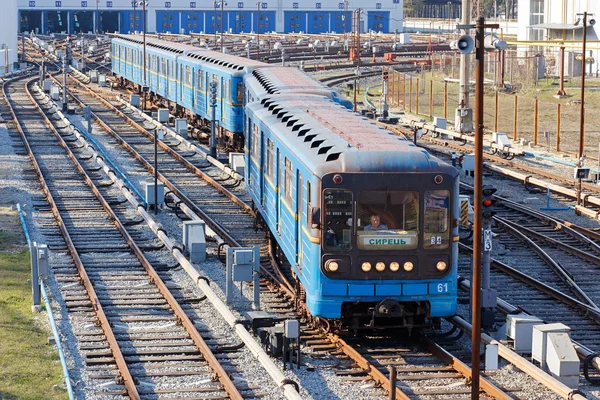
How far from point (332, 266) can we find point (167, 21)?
11107cm

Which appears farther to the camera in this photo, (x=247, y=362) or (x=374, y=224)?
(x=247, y=362)

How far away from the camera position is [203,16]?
124938mm

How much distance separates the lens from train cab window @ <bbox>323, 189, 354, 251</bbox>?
14.9 m

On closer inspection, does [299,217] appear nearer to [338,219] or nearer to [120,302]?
[338,219]

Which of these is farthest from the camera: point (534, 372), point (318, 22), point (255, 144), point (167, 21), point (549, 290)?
point (318, 22)

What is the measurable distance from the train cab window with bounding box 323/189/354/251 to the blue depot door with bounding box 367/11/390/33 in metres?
121

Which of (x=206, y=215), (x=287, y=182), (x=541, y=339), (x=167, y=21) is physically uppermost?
(x=167, y=21)

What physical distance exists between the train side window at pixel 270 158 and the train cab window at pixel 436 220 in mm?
4912

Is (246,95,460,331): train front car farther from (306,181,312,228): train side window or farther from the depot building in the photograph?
the depot building

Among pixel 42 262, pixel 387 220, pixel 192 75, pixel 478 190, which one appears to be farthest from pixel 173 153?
pixel 478 190

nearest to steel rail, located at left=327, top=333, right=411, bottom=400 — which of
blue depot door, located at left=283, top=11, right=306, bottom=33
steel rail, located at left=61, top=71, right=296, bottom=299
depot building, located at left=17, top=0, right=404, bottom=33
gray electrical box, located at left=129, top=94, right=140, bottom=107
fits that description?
steel rail, located at left=61, top=71, right=296, bottom=299

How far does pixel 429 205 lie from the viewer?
15.0m

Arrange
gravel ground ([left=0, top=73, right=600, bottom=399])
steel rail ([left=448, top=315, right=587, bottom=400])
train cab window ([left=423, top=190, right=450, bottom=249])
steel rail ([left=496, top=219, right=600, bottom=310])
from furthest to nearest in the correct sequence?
steel rail ([left=496, top=219, right=600, bottom=310]) < train cab window ([left=423, top=190, right=450, bottom=249]) < gravel ground ([left=0, top=73, right=600, bottom=399]) < steel rail ([left=448, top=315, right=587, bottom=400])

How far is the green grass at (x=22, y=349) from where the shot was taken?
45.8ft
